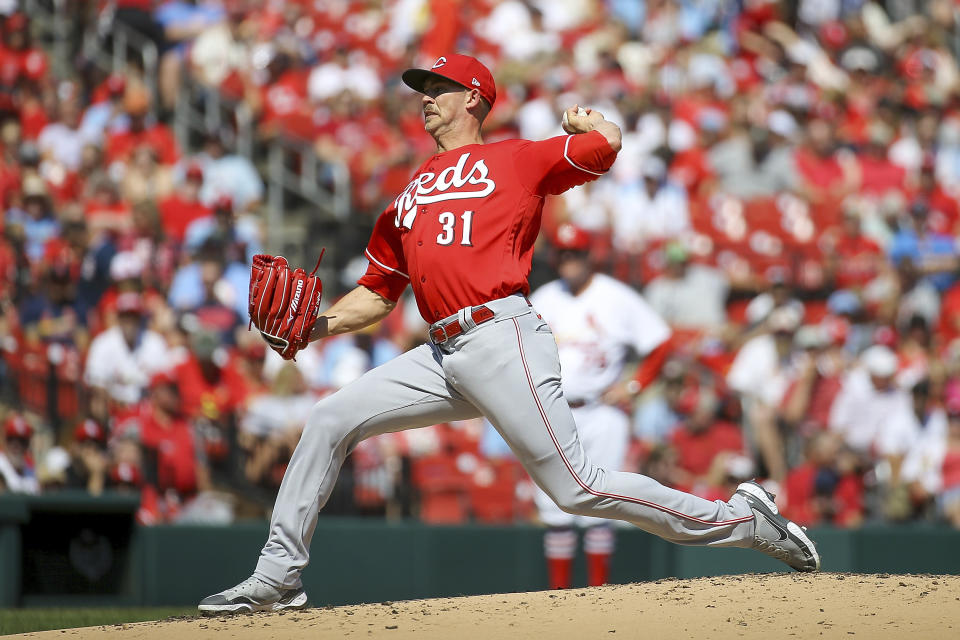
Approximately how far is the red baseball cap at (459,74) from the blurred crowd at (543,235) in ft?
13.3

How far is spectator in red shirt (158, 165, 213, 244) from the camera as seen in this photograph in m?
11.1

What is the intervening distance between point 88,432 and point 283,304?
382 centimetres

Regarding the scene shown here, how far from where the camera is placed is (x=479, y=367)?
14.8 feet

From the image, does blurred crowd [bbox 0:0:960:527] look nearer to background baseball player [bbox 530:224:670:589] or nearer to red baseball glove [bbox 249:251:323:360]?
background baseball player [bbox 530:224:670:589]

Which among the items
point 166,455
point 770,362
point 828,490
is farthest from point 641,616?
point 770,362

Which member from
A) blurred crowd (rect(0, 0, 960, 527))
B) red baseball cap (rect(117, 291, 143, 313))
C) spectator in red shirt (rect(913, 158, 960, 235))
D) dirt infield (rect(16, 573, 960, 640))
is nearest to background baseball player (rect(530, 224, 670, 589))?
blurred crowd (rect(0, 0, 960, 527))

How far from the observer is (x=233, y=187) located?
11891mm

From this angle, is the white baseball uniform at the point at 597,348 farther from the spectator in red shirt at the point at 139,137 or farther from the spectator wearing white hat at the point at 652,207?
the spectator in red shirt at the point at 139,137

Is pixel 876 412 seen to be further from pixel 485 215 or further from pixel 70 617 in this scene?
pixel 485 215

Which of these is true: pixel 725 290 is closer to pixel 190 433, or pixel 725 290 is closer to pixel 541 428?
pixel 190 433

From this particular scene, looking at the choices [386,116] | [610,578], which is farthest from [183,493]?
[386,116]

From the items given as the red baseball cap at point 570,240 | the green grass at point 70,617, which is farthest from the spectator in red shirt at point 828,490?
the green grass at point 70,617

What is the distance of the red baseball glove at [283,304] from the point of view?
15.7 ft

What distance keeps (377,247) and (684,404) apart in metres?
5.22
